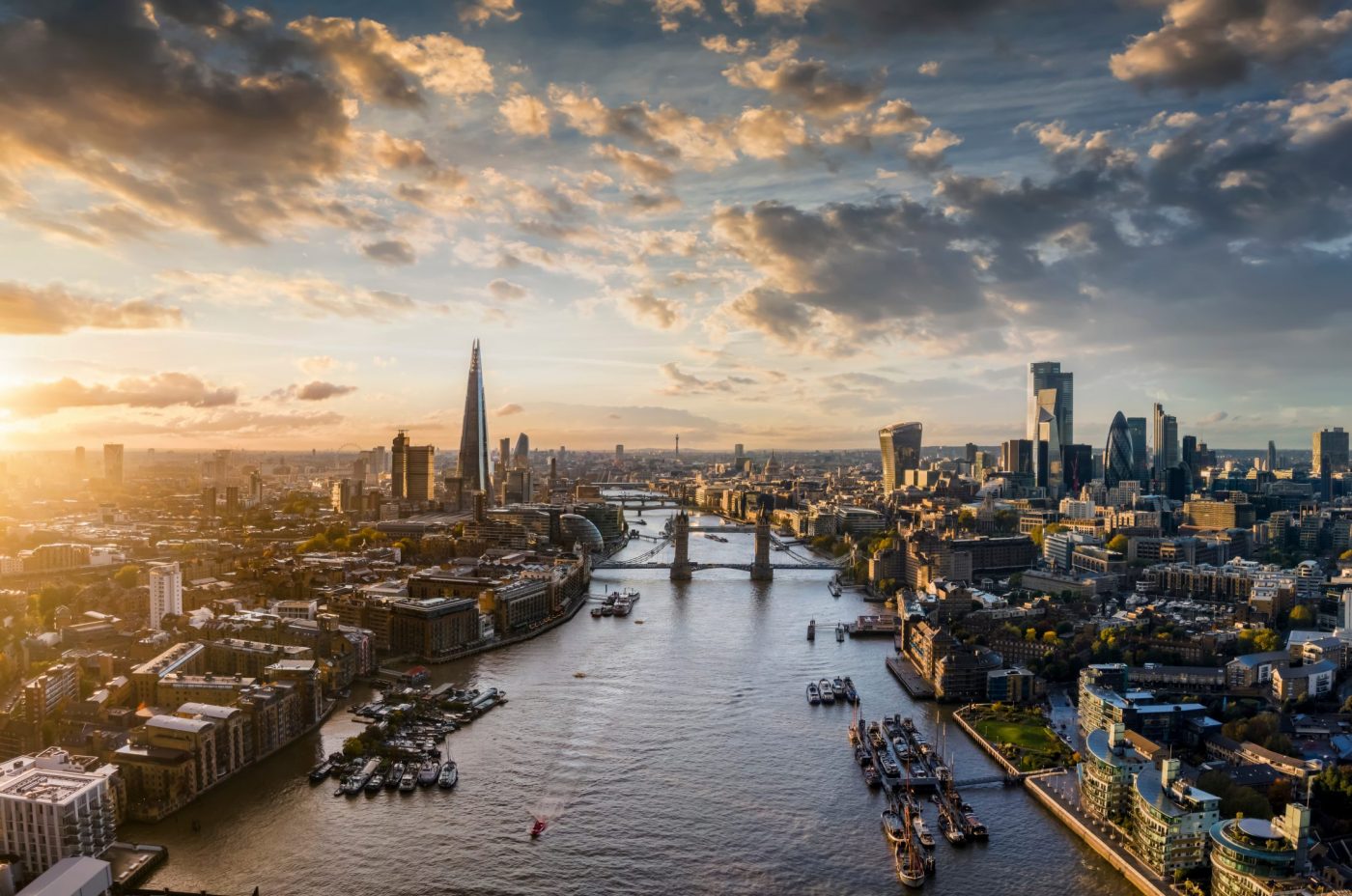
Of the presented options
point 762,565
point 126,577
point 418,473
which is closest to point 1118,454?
point 762,565

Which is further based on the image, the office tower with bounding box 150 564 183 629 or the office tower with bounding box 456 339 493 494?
the office tower with bounding box 456 339 493 494

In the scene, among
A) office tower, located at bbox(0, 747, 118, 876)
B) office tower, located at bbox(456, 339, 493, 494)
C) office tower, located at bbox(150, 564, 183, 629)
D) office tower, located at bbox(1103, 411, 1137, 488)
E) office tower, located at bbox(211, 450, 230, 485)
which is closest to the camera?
office tower, located at bbox(0, 747, 118, 876)

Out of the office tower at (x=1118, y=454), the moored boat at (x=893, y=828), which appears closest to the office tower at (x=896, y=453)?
the office tower at (x=1118, y=454)

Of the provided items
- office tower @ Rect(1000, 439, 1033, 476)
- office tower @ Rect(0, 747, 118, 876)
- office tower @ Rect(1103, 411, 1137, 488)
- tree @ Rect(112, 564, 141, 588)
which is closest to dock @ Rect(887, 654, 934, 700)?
office tower @ Rect(0, 747, 118, 876)

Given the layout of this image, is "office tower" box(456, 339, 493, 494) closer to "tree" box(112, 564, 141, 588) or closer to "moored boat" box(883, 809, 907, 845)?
"tree" box(112, 564, 141, 588)

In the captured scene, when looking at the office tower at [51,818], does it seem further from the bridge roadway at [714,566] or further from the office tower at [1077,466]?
the office tower at [1077,466]

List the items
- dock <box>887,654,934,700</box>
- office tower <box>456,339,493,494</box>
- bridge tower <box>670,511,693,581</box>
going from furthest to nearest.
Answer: office tower <box>456,339,493,494</box>
bridge tower <box>670,511,693,581</box>
dock <box>887,654,934,700</box>

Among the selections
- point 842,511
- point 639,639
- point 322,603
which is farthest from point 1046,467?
point 322,603
